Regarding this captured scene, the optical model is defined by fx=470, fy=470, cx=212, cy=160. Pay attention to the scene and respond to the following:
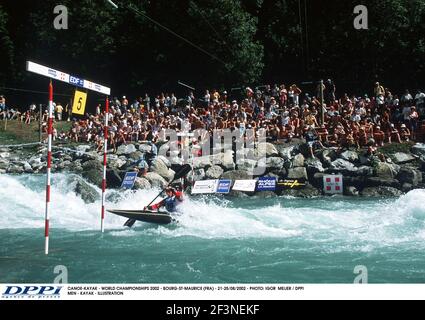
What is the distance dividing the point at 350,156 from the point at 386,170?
1540mm

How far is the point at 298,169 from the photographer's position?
63.6 feet

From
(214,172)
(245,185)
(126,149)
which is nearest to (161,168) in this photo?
(214,172)

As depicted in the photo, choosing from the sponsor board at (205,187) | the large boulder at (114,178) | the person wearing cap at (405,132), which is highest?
the person wearing cap at (405,132)

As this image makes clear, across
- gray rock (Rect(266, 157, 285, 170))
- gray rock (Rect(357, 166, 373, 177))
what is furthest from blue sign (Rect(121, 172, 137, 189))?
gray rock (Rect(357, 166, 373, 177))

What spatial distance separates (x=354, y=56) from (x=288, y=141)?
11.0 metres

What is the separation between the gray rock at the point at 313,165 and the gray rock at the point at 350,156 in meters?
1.03

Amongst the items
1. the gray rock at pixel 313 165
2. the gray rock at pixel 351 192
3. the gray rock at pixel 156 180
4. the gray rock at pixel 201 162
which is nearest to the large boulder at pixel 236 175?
the gray rock at pixel 201 162

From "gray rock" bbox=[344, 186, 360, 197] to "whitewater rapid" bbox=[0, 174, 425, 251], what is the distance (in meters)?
1.60

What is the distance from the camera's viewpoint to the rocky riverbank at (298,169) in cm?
1830

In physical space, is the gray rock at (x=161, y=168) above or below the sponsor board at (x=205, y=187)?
above

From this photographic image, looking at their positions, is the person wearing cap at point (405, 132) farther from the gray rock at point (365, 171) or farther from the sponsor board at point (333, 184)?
the sponsor board at point (333, 184)

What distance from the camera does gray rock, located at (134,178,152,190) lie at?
19250mm

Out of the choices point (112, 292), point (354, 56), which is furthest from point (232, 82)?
point (112, 292)
